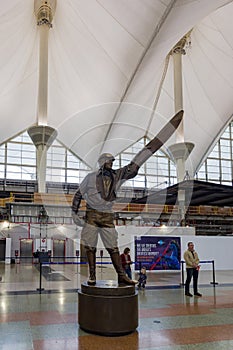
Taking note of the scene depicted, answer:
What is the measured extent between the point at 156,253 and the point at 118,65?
18.1 meters

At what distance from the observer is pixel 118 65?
29562 millimetres

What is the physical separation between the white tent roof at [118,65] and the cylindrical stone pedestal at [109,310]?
52.2 feet

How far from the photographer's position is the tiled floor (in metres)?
4.91

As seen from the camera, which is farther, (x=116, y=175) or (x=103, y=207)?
(x=116, y=175)

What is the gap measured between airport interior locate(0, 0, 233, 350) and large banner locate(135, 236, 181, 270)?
7 cm

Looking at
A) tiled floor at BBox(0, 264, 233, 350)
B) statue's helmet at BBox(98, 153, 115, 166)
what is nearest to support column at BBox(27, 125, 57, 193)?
tiled floor at BBox(0, 264, 233, 350)

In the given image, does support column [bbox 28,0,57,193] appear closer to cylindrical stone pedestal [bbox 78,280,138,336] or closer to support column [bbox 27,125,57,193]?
support column [bbox 27,125,57,193]

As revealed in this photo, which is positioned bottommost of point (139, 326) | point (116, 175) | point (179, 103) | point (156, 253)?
point (139, 326)

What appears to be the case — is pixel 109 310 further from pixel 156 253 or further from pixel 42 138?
pixel 42 138

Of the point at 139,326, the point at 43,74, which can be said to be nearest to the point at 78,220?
the point at 139,326

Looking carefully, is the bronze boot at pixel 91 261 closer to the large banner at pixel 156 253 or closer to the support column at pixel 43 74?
the large banner at pixel 156 253

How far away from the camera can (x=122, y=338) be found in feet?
17.2

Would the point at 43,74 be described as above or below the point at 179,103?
above

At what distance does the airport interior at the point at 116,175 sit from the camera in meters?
5.70
